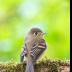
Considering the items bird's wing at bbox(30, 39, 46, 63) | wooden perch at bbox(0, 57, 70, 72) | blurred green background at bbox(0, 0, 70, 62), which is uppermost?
blurred green background at bbox(0, 0, 70, 62)

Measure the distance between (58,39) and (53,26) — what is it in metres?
0.41

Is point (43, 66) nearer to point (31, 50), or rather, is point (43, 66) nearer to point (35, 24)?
point (31, 50)

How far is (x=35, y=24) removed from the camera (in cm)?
421

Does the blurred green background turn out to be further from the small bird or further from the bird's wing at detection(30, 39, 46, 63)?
the bird's wing at detection(30, 39, 46, 63)

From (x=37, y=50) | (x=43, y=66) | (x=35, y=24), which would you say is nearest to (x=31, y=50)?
(x=37, y=50)

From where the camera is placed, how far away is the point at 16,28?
4289mm

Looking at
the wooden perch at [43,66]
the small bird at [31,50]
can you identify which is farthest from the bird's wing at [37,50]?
the wooden perch at [43,66]

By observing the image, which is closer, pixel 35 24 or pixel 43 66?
pixel 43 66

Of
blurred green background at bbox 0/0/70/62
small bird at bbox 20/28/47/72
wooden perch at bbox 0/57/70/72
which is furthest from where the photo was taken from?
blurred green background at bbox 0/0/70/62

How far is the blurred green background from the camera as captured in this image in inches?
152

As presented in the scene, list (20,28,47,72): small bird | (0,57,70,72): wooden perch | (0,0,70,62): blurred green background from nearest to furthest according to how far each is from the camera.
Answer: (0,57,70,72): wooden perch, (20,28,47,72): small bird, (0,0,70,62): blurred green background

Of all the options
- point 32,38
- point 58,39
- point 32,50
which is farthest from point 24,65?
point 58,39

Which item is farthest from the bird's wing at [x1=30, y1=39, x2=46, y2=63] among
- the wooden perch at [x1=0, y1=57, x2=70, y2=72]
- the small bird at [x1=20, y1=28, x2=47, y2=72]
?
the wooden perch at [x1=0, y1=57, x2=70, y2=72]

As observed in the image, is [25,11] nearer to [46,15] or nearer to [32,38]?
[46,15]
